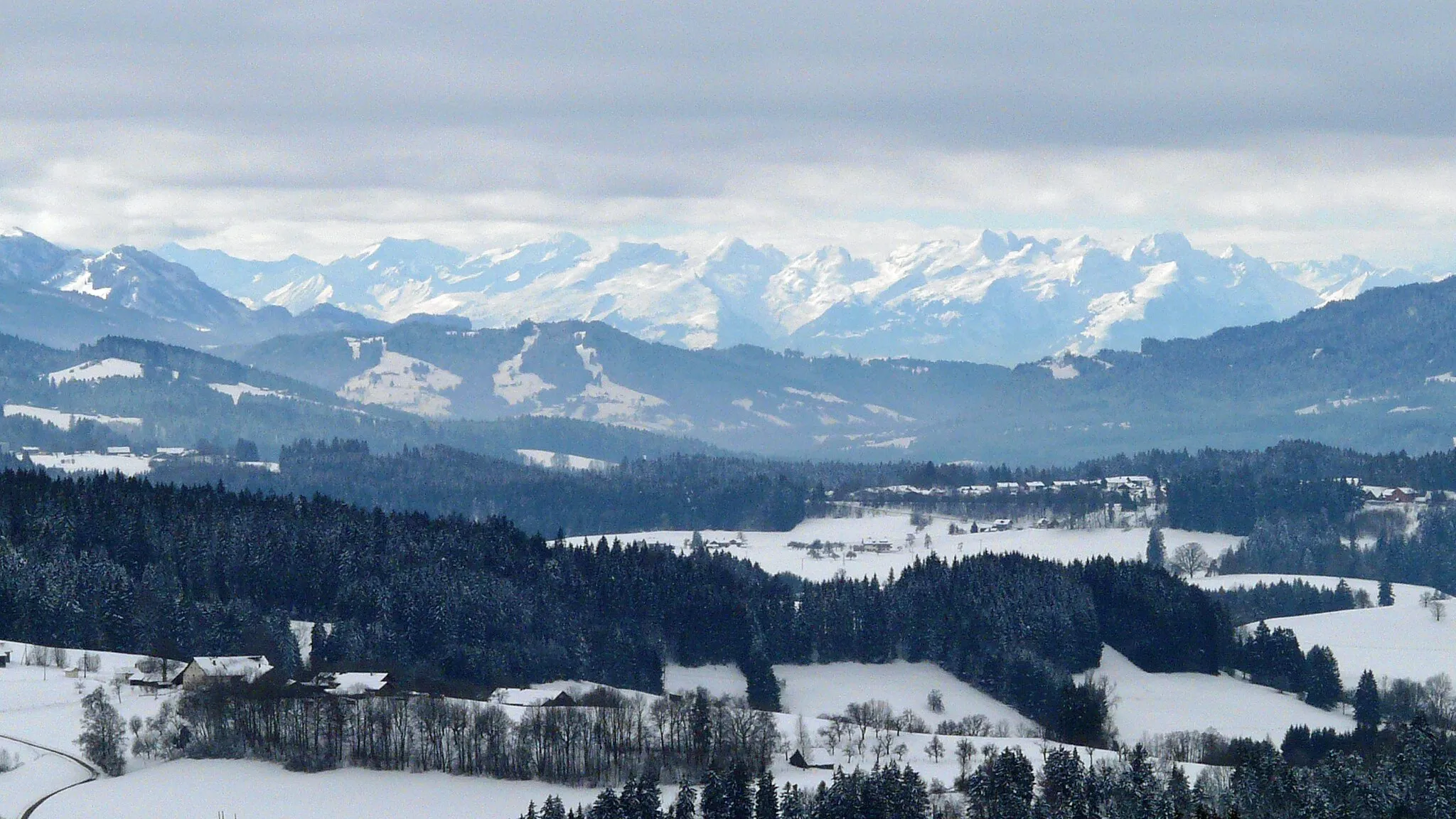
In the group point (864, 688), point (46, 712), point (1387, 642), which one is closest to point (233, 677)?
point (46, 712)

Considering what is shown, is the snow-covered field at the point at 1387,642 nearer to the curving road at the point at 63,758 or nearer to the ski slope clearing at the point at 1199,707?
the ski slope clearing at the point at 1199,707

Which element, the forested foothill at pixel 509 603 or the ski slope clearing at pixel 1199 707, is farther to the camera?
the forested foothill at pixel 509 603

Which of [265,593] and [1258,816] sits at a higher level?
[265,593]

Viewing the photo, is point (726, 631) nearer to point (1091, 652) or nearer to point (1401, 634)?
point (1091, 652)

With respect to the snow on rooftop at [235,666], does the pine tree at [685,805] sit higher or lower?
lower

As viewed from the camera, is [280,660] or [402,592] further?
[402,592]

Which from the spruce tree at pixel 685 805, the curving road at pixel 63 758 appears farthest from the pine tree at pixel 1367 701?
the curving road at pixel 63 758

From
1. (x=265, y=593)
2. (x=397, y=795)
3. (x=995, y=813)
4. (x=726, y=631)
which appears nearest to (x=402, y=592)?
(x=265, y=593)
